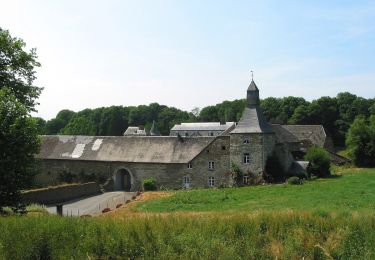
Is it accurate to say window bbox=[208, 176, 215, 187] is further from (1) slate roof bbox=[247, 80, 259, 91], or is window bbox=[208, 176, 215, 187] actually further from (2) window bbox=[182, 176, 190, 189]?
(1) slate roof bbox=[247, 80, 259, 91]

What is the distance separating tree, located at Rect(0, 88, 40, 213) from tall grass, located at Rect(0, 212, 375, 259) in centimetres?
273

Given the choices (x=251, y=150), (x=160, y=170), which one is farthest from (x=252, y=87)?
(x=160, y=170)

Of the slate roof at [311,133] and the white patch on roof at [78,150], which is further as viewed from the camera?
the slate roof at [311,133]

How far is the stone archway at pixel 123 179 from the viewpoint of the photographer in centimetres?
4346

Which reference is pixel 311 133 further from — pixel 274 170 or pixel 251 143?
pixel 251 143

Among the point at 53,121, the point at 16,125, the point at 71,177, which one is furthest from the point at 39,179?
the point at 53,121

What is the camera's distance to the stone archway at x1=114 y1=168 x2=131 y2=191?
1711 inches

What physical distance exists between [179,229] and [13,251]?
14.4 ft

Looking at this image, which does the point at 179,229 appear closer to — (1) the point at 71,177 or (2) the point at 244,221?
(2) the point at 244,221

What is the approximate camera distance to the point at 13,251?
443 inches

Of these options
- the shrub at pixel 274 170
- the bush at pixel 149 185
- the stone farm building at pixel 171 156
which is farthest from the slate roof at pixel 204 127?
the shrub at pixel 274 170

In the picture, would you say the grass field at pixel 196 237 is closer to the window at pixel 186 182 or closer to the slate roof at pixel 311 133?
the window at pixel 186 182

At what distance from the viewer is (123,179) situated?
144 ft

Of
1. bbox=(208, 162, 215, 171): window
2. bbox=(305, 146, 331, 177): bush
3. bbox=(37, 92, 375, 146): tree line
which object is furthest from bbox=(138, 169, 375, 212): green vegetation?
bbox=(37, 92, 375, 146): tree line
